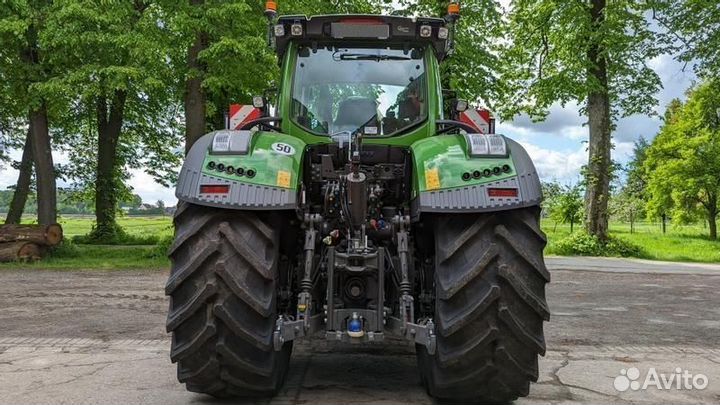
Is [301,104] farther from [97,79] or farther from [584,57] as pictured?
[584,57]

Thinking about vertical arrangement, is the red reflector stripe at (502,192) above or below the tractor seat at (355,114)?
below

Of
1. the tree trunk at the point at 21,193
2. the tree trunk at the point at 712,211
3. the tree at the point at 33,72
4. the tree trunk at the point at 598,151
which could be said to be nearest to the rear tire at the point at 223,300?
the tree at the point at 33,72

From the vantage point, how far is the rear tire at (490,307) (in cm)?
371

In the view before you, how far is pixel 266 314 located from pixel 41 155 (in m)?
15.9

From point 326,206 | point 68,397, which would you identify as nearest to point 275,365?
point 326,206

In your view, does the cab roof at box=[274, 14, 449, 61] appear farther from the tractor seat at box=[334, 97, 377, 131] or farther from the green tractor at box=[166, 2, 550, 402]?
the green tractor at box=[166, 2, 550, 402]

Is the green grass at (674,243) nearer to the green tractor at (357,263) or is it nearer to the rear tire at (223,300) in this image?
Answer: the green tractor at (357,263)

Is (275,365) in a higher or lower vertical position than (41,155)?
lower

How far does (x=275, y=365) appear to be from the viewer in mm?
4082

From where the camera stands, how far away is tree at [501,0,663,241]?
19672mm

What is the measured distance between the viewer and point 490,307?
146 inches

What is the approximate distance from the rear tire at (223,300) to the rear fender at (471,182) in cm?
98

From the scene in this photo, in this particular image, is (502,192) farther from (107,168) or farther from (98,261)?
(107,168)

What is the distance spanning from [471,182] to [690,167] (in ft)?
115
